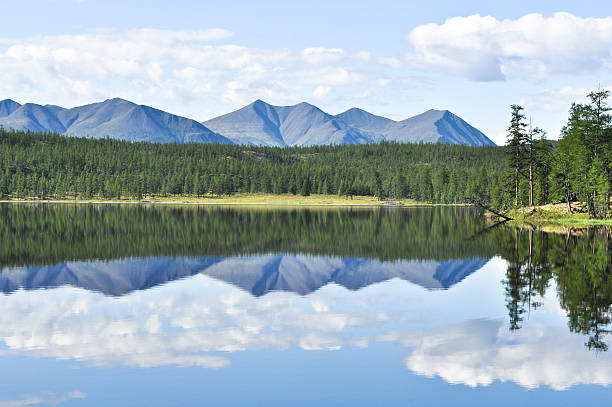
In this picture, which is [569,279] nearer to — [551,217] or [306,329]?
[306,329]

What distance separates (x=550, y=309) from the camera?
2458 cm

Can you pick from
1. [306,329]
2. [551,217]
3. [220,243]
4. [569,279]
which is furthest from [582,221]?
[306,329]

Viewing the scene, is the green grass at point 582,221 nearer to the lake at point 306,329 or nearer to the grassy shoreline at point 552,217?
the grassy shoreline at point 552,217

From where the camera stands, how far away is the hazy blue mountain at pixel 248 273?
→ 32219mm

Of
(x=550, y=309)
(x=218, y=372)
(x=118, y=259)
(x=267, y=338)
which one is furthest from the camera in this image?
(x=118, y=259)

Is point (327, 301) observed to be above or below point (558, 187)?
below

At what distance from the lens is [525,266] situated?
1467 inches

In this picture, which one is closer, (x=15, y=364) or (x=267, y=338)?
(x=15, y=364)

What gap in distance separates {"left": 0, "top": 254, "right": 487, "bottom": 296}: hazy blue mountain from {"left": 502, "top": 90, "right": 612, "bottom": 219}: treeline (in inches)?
1929

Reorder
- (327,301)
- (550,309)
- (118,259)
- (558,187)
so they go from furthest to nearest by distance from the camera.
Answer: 1. (558,187)
2. (118,259)
3. (327,301)
4. (550,309)

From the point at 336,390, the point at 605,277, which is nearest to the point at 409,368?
the point at 336,390

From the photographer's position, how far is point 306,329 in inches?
858

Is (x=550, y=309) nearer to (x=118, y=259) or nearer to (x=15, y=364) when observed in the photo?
(x=15, y=364)

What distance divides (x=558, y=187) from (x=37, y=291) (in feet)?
276
